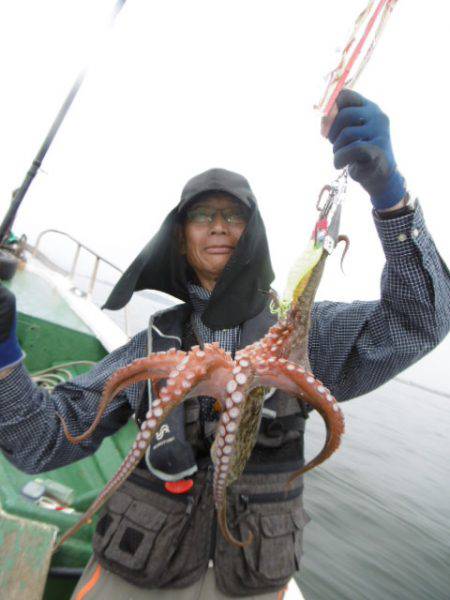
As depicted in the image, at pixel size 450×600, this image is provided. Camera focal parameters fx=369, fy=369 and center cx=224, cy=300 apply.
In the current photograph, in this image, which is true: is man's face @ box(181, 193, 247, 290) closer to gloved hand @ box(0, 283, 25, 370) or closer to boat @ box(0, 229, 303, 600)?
gloved hand @ box(0, 283, 25, 370)

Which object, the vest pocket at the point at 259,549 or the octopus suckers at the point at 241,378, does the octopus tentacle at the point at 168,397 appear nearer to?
the octopus suckers at the point at 241,378

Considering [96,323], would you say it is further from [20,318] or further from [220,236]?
[220,236]

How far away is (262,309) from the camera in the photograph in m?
2.96

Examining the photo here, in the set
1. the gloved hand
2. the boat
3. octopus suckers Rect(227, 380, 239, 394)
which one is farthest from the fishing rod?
octopus suckers Rect(227, 380, 239, 394)

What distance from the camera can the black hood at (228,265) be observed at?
2779 mm

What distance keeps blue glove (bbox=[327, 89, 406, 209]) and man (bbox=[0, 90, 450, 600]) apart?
1cm

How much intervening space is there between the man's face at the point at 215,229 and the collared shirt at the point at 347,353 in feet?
2.72

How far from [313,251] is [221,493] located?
1.03 meters

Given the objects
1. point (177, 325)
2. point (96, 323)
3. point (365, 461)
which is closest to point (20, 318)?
point (96, 323)

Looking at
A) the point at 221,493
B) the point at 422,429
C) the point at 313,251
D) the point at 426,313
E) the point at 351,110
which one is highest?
the point at 351,110

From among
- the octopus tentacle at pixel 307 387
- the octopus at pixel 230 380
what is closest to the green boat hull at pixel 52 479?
the octopus at pixel 230 380

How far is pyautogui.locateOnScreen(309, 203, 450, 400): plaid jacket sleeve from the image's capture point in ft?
6.82

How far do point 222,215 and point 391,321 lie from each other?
4.94 ft

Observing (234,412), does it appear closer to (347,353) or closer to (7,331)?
(347,353)
